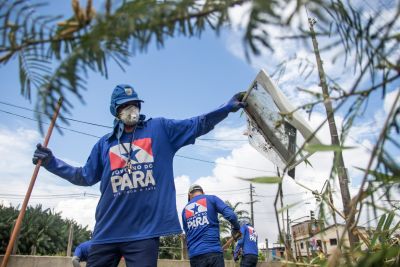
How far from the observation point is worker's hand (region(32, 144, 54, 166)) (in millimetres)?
3041

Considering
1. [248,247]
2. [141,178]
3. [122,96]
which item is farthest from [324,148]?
[248,247]

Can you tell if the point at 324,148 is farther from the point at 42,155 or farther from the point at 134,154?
→ the point at 42,155

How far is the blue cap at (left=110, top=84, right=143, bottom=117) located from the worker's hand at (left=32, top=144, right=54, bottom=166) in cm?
67

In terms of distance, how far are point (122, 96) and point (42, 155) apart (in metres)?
0.85

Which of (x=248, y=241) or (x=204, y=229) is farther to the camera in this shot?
(x=248, y=241)

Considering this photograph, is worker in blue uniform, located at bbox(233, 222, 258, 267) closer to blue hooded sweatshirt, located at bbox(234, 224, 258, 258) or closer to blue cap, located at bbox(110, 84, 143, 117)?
blue hooded sweatshirt, located at bbox(234, 224, 258, 258)

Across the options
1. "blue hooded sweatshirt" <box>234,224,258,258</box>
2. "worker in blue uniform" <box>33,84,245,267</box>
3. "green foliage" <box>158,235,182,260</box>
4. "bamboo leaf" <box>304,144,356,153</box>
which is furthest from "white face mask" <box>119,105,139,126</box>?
"green foliage" <box>158,235,182,260</box>

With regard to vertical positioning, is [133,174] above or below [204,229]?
above

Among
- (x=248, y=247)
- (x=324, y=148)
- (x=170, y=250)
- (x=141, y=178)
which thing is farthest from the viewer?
(x=170, y=250)

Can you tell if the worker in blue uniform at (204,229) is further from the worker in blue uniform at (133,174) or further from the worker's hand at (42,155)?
the worker's hand at (42,155)

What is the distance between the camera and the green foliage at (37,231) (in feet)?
63.4

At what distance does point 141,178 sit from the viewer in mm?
2711

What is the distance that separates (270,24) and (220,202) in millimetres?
4500

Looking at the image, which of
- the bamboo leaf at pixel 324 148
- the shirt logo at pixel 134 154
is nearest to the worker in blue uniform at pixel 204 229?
the shirt logo at pixel 134 154
